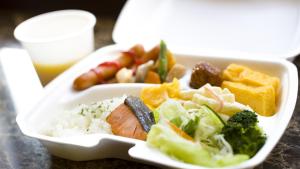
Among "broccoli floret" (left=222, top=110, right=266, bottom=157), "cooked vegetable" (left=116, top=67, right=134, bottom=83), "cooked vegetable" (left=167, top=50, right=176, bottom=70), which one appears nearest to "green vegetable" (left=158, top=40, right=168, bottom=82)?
"cooked vegetable" (left=167, top=50, right=176, bottom=70)

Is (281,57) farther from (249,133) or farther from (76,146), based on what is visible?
(76,146)

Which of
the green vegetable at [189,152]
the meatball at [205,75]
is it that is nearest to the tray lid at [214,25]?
the meatball at [205,75]

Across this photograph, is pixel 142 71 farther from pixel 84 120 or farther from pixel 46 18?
pixel 46 18

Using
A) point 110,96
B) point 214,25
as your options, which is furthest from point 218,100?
point 214,25

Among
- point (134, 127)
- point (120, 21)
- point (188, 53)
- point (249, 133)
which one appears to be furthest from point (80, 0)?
point (249, 133)

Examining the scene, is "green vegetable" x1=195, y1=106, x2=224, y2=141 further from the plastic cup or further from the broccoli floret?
the plastic cup

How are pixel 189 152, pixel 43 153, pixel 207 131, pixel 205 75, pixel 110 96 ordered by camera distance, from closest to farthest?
pixel 189 152 < pixel 207 131 < pixel 43 153 < pixel 205 75 < pixel 110 96
